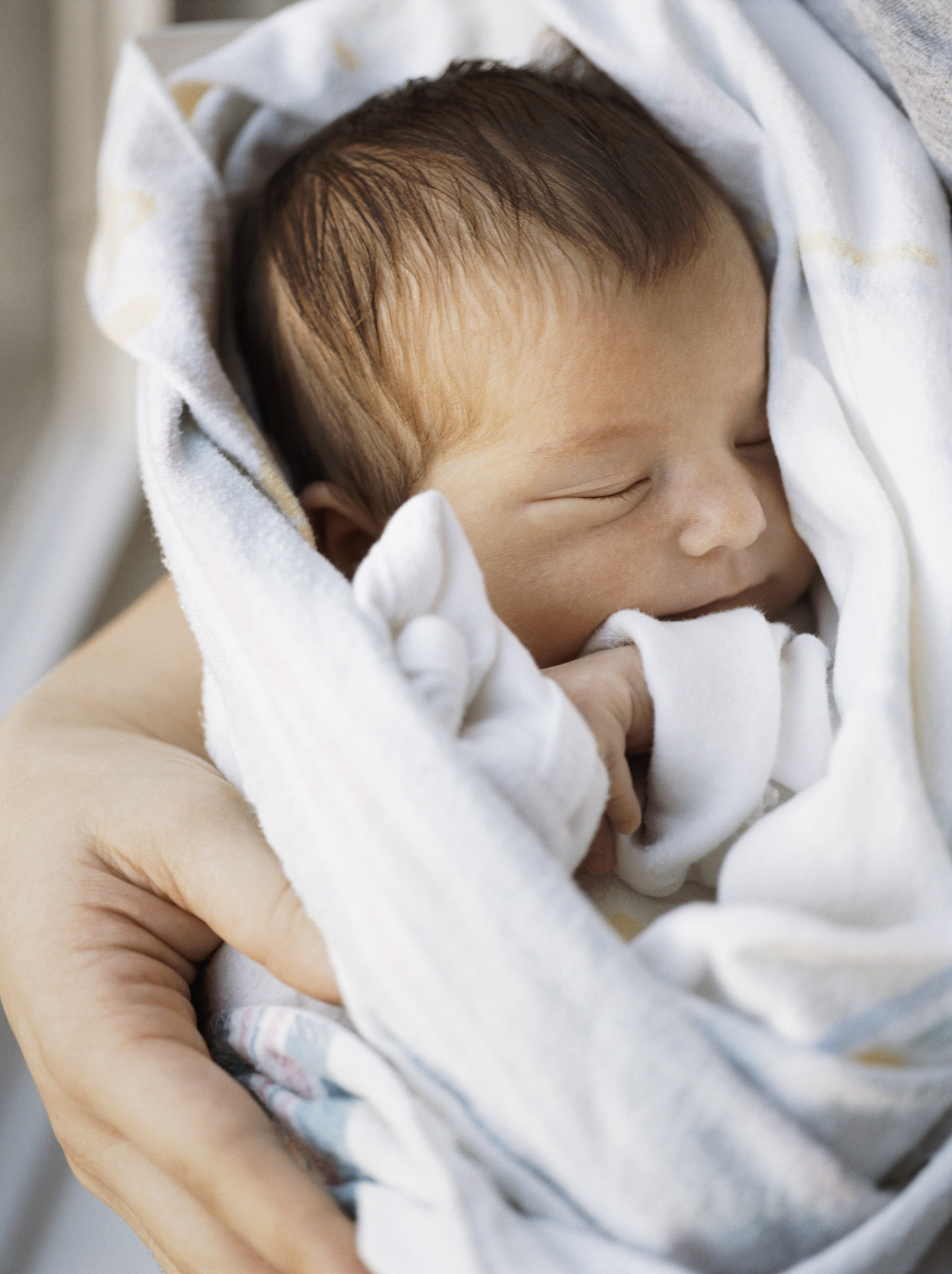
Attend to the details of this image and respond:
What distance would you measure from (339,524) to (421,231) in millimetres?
241

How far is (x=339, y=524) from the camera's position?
0.83 m

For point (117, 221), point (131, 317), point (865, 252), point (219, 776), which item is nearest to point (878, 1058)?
point (219, 776)

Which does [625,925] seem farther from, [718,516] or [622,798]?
[718,516]

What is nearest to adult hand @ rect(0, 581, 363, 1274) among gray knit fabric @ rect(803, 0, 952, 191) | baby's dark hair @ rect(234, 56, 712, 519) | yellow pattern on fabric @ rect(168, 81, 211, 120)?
baby's dark hair @ rect(234, 56, 712, 519)

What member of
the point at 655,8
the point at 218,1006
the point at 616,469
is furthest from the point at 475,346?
the point at 218,1006

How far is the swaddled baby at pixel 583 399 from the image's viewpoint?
2.03 ft

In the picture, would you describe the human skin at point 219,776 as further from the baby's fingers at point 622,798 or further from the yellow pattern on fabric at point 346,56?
the yellow pattern on fabric at point 346,56

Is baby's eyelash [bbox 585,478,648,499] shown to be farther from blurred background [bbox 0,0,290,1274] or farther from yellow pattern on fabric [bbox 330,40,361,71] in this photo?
blurred background [bbox 0,0,290,1274]

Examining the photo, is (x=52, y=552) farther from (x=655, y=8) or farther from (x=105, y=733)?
(x=655, y=8)

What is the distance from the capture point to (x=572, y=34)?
0.83m

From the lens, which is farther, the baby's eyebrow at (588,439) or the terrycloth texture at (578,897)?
the baby's eyebrow at (588,439)

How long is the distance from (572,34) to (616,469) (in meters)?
0.41

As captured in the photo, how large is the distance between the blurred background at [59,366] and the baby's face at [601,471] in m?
0.61

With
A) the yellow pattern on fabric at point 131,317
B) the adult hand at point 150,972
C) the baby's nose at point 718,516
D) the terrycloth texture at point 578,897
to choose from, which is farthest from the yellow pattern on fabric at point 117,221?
the baby's nose at point 718,516
